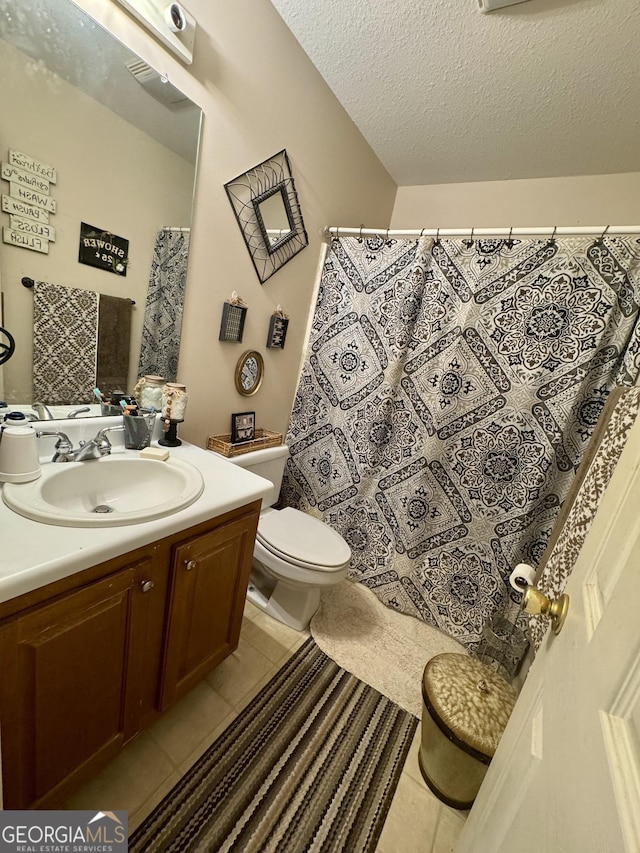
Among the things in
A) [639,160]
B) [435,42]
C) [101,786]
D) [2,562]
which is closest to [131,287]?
[2,562]

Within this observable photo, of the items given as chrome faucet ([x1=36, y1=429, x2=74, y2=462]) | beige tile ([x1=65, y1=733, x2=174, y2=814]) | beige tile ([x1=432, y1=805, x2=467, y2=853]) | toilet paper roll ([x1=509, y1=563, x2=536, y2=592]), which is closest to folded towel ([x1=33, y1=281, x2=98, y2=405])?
chrome faucet ([x1=36, y1=429, x2=74, y2=462])

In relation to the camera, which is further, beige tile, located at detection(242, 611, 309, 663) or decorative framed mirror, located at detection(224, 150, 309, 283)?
beige tile, located at detection(242, 611, 309, 663)

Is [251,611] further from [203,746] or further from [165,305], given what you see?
[165,305]

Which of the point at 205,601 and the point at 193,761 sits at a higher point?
the point at 205,601

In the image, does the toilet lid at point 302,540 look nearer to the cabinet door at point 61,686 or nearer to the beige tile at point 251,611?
the beige tile at point 251,611

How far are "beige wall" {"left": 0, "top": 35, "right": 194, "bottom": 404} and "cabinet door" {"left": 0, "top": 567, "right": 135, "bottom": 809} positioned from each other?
2.13ft

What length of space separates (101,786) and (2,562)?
2.75 ft

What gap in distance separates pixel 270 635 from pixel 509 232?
6.56ft

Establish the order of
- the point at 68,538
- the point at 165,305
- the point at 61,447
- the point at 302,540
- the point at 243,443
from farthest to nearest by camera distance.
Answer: the point at 243,443, the point at 302,540, the point at 165,305, the point at 61,447, the point at 68,538

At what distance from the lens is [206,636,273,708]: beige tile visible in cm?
126

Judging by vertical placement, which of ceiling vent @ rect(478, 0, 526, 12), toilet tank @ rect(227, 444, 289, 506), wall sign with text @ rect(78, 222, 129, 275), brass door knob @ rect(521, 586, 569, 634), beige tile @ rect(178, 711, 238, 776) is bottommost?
beige tile @ rect(178, 711, 238, 776)

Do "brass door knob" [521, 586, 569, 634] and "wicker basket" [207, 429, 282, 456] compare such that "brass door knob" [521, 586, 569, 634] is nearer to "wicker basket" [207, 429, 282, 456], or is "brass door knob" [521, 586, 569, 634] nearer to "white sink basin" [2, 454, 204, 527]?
"white sink basin" [2, 454, 204, 527]

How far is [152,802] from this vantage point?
0.95 meters

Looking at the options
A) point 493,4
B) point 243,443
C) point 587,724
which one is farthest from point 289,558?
point 493,4
